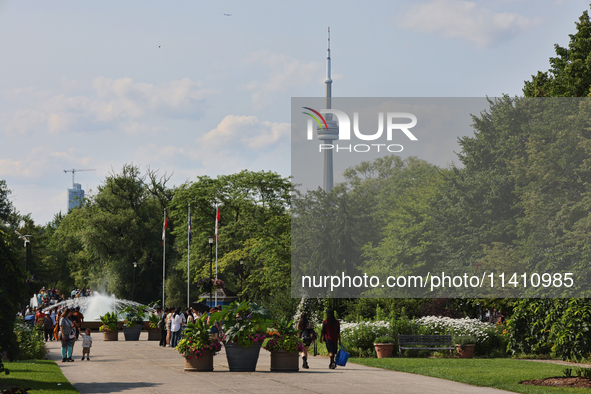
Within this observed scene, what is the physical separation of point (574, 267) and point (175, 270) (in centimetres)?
5711

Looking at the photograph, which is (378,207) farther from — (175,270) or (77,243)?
(77,243)

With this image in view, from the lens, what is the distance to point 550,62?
35938 millimetres

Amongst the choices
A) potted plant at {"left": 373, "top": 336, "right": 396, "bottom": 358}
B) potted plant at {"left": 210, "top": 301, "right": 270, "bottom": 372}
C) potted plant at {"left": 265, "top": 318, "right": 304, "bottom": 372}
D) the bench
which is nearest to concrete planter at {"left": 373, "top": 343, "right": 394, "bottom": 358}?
potted plant at {"left": 373, "top": 336, "right": 396, "bottom": 358}

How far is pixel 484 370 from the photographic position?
18328mm

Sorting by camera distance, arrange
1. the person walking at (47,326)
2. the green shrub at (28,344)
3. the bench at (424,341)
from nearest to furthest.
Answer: the green shrub at (28,344) < the bench at (424,341) < the person walking at (47,326)

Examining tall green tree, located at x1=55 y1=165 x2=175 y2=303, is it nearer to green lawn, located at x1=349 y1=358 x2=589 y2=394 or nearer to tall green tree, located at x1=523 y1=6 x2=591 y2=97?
tall green tree, located at x1=523 y1=6 x2=591 y2=97

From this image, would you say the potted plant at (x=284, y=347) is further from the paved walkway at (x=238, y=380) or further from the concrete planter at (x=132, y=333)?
the concrete planter at (x=132, y=333)

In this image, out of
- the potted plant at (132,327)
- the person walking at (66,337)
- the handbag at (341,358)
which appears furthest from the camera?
the potted plant at (132,327)

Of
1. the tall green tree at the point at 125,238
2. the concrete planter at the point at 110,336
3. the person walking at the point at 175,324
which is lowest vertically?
the concrete planter at the point at 110,336

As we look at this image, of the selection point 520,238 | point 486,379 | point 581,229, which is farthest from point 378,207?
point 486,379

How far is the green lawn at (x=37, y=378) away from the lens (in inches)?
535

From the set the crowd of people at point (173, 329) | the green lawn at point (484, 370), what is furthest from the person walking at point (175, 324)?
the green lawn at point (484, 370)

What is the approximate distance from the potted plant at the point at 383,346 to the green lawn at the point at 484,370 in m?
1.20

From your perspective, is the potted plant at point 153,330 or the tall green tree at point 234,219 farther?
the tall green tree at point 234,219
